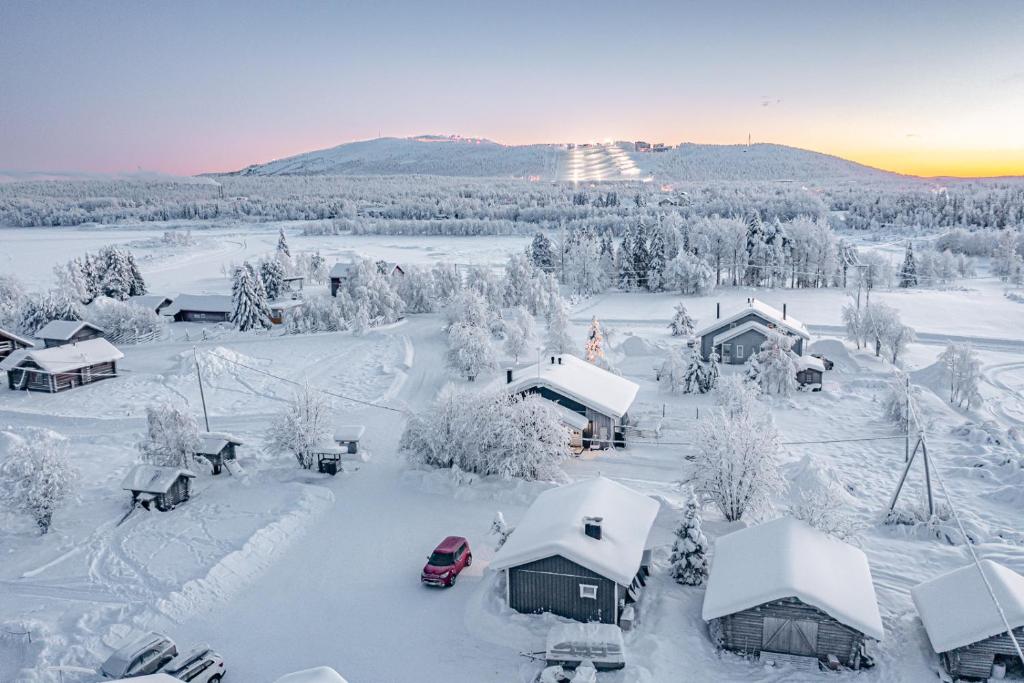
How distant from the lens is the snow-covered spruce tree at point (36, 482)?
76.0 feet

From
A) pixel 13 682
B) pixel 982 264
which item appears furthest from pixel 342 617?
pixel 982 264

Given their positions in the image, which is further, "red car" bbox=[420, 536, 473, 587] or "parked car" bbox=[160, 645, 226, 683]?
"red car" bbox=[420, 536, 473, 587]

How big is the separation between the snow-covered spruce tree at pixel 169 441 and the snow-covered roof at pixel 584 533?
16.0 m

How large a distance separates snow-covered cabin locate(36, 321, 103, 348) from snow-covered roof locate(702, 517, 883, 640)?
4972 cm

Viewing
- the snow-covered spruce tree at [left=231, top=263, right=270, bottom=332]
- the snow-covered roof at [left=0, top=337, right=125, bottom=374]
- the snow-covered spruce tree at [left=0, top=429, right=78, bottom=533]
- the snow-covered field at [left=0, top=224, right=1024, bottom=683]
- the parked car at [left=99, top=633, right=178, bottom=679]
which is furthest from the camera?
the snow-covered spruce tree at [left=231, top=263, right=270, bottom=332]

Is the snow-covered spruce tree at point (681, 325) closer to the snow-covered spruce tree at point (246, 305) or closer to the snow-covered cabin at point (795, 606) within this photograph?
the snow-covered spruce tree at point (246, 305)

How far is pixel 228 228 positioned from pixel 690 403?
172 m

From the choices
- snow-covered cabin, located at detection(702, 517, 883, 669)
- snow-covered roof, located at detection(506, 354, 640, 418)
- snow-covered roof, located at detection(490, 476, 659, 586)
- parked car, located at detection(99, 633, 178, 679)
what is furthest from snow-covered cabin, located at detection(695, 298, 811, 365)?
parked car, located at detection(99, 633, 178, 679)

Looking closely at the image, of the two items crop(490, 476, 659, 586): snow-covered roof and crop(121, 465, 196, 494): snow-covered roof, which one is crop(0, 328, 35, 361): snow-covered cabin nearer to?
crop(121, 465, 196, 494): snow-covered roof

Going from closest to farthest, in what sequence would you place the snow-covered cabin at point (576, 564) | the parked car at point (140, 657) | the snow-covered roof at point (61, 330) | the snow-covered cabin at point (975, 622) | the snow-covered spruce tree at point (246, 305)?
the snow-covered cabin at point (975, 622)
the parked car at point (140, 657)
the snow-covered cabin at point (576, 564)
the snow-covered roof at point (61, 330)
the snow-covered spruce tree at point (246, 305)

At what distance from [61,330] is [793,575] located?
5334 centimetres

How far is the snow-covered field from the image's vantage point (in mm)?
17125

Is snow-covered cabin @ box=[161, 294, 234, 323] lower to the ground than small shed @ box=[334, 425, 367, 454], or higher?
higher

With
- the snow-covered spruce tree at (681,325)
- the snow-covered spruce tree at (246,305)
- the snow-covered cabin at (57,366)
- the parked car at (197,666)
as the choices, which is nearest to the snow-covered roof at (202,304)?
the snow-covered spruce tree at (246,305)
